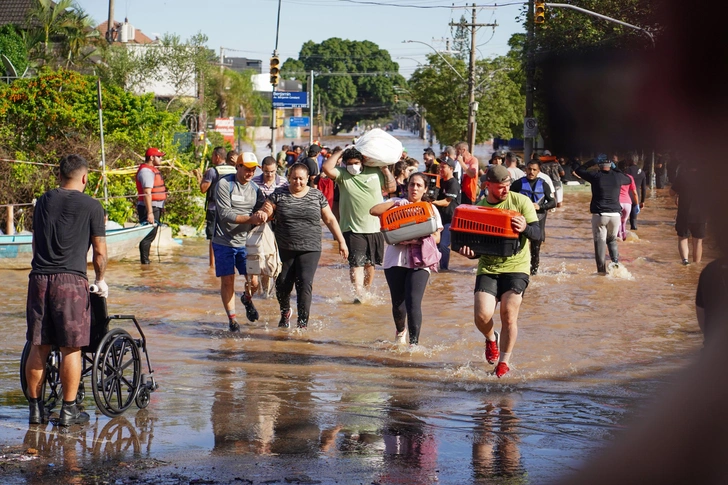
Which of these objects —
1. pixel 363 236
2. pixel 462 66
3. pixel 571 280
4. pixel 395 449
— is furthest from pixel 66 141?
pixel 462 66

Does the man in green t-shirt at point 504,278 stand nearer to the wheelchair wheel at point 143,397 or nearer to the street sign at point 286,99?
the wheelchair wheel at point 143,397

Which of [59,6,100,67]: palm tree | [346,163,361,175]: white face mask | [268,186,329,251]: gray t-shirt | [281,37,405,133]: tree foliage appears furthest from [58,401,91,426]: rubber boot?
[281,37,405,133]: tree foliage

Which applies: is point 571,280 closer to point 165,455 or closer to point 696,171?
point 165,455

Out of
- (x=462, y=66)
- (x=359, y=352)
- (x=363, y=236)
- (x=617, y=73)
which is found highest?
(x=462, y=66)

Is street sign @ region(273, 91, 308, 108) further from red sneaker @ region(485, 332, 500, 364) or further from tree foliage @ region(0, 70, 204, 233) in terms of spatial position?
red sneaker @ region(485, 332, 500, 364)

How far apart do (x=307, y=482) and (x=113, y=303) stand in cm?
742

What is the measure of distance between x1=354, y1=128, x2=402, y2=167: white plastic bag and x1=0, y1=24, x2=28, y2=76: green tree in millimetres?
30498

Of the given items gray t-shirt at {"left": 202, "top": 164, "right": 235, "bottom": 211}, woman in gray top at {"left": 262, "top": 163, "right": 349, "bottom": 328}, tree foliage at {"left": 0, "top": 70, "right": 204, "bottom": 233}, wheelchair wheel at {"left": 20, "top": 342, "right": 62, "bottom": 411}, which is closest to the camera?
wheelchair wheel at {"left": 20, "top": 342, "right": 62, "bottom": 411}

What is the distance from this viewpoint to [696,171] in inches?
40.8

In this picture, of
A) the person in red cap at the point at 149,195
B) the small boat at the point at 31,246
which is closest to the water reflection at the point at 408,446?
the small boat at the point at 31,246

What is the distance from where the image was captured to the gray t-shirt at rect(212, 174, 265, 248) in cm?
961

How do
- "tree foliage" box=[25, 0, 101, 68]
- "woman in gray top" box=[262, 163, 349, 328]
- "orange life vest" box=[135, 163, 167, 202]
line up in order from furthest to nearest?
"tree foliage" box=[25, 0, 101, 68] → "orange life vest" box=[135, 163, 167, 202] → "woman in gray top" box=[262, 163, 349, 328]

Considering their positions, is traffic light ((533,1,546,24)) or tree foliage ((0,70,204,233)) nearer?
traffic light ((533,1,546,24))

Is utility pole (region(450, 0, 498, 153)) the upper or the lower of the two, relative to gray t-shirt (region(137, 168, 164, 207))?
upper
